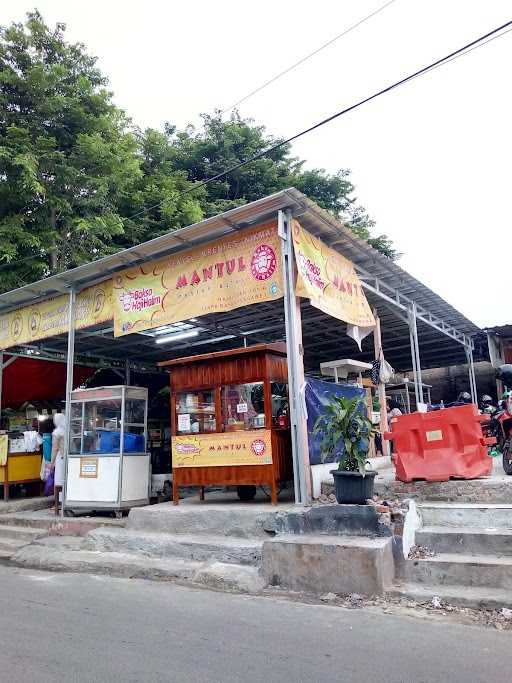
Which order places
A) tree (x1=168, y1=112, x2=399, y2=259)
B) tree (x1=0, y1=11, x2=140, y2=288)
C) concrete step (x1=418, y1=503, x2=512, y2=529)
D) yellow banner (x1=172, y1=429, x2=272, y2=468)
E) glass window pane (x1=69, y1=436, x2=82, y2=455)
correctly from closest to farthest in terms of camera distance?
1. concrete step (x1=418, y1=503, x2=512, y2=529)
2. yellow banner (x1=172, y1=429, x2=272, y2=468)
3. glass window pane (x1=69, y1=436, x2=82, y2=455)
4. tree (x1=0, y1=11, x2=140, y2=288)
5. tree (x1=168, y1=112, x2=399, y2=259)

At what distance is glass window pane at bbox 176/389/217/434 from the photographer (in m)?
7.89

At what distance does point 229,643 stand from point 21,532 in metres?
6.06

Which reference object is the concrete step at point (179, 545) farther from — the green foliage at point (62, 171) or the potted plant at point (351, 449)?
the green foliage at point (62, 171)

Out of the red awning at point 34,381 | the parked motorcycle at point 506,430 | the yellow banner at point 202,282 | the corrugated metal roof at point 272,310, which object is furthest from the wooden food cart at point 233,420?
the red awning at point 34,381

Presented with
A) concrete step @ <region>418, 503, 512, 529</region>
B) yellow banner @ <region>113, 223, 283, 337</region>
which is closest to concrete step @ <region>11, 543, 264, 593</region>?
concrete step @ <region>418, 503, 512, 529</region>

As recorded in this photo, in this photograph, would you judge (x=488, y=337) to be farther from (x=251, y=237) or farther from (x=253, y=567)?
(x=253, y=567)

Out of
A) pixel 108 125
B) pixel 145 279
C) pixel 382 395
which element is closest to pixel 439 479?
pixel 382 395

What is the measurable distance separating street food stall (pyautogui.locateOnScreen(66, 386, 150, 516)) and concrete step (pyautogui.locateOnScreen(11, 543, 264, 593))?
1086mm

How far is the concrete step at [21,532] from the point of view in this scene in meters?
8.73

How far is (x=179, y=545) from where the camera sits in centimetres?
685

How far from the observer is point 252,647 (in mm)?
4070

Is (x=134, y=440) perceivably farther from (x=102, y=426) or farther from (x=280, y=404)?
(x=280, y=404)

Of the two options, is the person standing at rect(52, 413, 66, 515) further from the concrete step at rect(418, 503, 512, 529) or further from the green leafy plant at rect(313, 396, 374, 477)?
the concrete step at rect(418, 503, 512, 529)

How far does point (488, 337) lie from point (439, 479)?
11.1 meters
